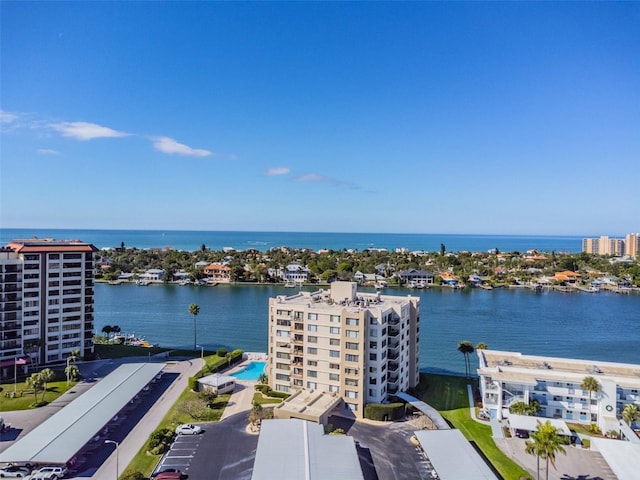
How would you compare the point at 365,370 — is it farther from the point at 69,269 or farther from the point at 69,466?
the point at 69,269

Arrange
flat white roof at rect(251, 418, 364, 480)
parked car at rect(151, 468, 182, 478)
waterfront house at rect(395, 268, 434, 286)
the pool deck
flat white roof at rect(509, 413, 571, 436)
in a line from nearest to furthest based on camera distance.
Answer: flat white roof at rect(251, 418, 364, 480) → parked car at rect(151, 468, 182, 478) → flat white roof at rect(509, 413, 571, 436) → the pool deck → waterfront house at rect(395, 268, 434, 286)

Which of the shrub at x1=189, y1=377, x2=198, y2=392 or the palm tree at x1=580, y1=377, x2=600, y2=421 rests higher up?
the palm tree at x1=580, y1=377, x2=600, y2=421

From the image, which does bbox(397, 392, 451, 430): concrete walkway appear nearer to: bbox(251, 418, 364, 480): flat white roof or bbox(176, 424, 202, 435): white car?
bbox(251, 418, 364, 480): flat white roof

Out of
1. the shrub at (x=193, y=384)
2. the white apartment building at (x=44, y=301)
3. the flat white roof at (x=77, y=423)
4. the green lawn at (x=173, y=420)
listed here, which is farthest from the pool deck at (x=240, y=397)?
the white apartment building at (x=44, y=301)

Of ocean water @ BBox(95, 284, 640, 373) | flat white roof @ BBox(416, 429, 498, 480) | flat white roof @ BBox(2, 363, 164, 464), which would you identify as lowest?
ocean water @ BBox(95, 284, 640, 373)

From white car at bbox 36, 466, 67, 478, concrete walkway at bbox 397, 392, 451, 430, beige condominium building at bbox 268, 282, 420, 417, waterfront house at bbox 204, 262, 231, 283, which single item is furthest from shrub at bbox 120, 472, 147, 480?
waterfront house at bbox 204, 262, 231, 283

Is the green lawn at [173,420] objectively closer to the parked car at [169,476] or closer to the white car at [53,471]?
the parked car at [169,476]

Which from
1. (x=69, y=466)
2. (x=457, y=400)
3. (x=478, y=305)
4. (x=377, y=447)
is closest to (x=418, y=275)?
(x=478, y=305)
